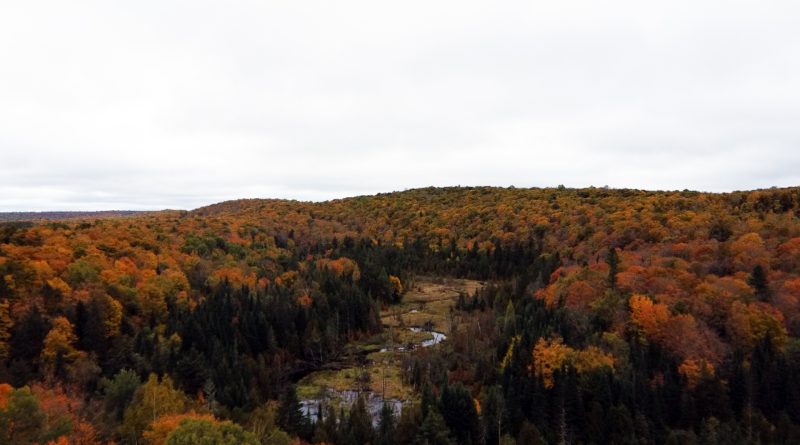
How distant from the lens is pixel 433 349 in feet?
375

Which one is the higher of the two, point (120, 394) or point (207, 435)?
point (207, 435)

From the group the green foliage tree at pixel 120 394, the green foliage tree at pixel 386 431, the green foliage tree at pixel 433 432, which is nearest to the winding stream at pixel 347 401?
the green foliage tree at pixel 386 431

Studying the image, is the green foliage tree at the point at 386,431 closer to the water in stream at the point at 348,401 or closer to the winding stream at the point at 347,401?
the winding stream at the point at 347,401

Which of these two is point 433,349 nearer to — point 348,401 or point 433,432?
point 348,401

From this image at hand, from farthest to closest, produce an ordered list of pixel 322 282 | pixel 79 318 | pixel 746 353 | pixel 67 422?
pixel 322 282, pixel 79 318, pixel 746 353, pixel 67 422

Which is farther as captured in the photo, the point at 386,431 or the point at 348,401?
the point at 348,401

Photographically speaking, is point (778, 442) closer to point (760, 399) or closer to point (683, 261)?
point (760, 399)

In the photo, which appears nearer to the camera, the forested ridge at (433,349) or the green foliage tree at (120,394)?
the forested ridge at (433,349)

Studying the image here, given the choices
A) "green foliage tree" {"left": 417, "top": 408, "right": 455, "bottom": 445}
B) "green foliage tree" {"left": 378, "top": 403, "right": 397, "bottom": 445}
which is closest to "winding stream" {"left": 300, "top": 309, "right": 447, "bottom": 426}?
"green foliage tree" {"left": 378, "top": 403, "right": 397, "bottom": 445}

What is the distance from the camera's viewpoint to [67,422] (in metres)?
53.4

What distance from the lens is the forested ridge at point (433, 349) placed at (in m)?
66.6

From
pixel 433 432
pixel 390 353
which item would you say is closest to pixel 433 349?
pixel 390 353

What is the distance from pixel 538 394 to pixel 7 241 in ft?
430

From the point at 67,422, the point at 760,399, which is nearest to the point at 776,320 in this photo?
the point at 760,399
